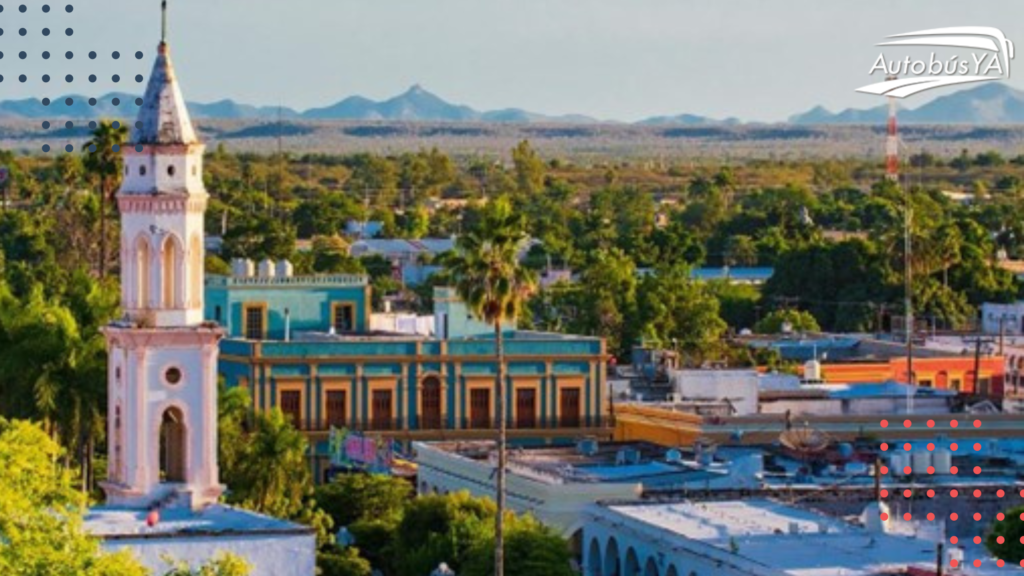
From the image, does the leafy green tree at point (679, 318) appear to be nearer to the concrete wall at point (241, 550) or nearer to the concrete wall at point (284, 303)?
the concrete wall at point (284, 303)

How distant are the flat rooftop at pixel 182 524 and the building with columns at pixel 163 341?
42mm

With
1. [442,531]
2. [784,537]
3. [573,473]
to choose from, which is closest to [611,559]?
[442,531]

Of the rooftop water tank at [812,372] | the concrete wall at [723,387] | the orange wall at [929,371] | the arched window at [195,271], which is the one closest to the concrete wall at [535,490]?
the concrete wall at [723,387]

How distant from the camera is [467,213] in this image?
655 feet

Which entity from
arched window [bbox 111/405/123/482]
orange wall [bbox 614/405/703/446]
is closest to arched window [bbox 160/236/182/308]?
arched window [bbox 111/405/123/482]

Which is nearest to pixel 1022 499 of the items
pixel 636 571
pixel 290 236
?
pixel 636 571

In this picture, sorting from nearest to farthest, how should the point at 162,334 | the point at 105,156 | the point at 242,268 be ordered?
the point at 162,334, the point at 242,268, the point at 105,156

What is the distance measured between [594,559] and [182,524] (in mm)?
12502

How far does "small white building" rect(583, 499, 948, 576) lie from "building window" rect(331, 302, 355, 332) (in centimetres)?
2558

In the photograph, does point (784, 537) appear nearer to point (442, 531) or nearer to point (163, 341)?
point (163, 341)

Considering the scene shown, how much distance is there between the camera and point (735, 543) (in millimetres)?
51031

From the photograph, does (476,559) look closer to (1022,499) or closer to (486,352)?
(1022,499)

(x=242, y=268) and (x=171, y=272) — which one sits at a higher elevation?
(x=171, y=272)

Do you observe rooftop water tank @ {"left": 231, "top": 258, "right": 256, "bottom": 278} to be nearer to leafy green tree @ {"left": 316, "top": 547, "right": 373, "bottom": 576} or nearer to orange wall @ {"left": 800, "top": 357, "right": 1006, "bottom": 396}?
orange wall @ {"left": 800, "top": 357, "right": 1006, "bottom": 396}
